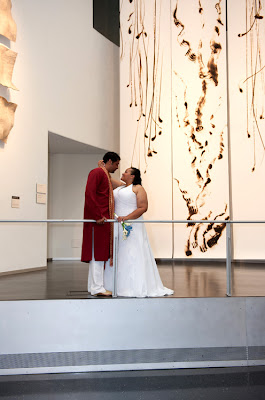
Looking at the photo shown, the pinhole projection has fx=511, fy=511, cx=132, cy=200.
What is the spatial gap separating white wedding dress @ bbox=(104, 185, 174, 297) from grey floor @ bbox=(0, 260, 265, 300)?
242 millimetres

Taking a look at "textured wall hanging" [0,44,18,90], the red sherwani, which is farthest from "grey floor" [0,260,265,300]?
"textured wall hanging" [0,44,18,90]

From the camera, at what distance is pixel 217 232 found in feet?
28.8

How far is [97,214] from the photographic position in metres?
4.71

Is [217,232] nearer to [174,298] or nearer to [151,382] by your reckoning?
[174,298]

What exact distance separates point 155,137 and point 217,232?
1.99m

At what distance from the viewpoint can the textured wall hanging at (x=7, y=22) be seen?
22.5 ft

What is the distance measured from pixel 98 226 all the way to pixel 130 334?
1.07 meters

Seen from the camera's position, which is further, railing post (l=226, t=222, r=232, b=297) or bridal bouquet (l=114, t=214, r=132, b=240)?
bridal bouquet (l=114, t=214, r=132, b=240)

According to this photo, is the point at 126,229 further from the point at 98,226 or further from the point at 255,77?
the point at 255,77

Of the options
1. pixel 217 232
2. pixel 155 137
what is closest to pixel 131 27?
pixel 155 137

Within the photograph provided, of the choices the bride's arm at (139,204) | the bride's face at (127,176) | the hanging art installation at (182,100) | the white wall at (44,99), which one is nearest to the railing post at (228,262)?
the bride's arm at (139,204)

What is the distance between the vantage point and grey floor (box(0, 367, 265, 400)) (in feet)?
11.0

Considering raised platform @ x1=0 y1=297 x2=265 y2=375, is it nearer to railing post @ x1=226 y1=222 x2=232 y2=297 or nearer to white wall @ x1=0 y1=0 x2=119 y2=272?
railing post @ x1=226 y1=222 x2=232 y2=297

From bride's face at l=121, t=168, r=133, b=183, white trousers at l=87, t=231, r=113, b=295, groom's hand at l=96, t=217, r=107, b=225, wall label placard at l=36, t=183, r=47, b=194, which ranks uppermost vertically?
wall label placard at l=36, t=183, r=47, b=194
